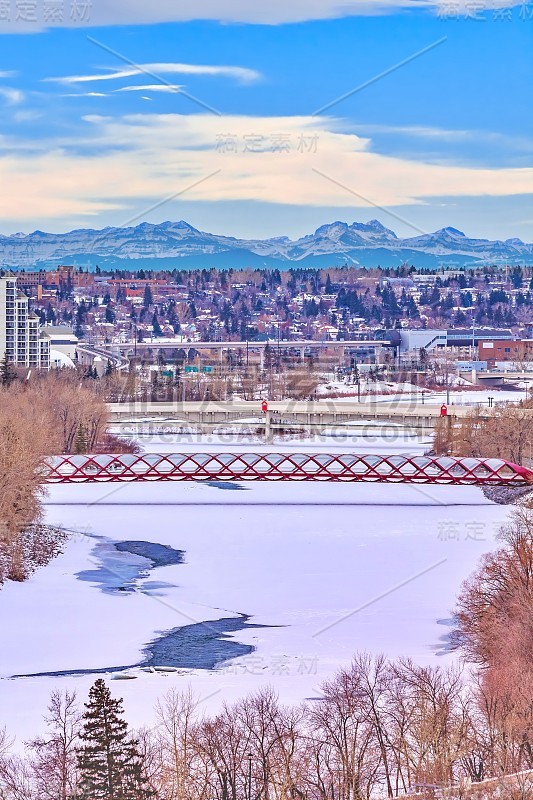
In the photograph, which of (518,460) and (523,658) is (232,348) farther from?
(523,658)

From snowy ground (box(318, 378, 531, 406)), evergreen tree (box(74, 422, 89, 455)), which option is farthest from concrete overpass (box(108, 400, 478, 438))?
evergreen tree (box(74, 422, 89, 455))

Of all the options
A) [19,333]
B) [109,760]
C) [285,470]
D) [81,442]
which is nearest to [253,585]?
[109,760]

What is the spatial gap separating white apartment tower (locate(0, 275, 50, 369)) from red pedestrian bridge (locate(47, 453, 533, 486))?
4115cm

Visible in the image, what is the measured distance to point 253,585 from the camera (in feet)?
74.4

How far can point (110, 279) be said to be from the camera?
162 metres

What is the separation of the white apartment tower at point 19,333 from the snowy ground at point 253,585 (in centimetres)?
4342

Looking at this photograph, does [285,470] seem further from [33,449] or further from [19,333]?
[19,333]

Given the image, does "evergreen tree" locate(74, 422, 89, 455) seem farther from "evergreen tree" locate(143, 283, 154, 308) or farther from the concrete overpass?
"evergreen tree" locate(143, 283, 154, 308)

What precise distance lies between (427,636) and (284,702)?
3.79 metres

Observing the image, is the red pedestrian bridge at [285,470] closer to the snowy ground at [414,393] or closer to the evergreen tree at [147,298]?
the snowy ground at [414,393]

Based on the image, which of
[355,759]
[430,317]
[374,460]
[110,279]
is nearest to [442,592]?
[355,759]

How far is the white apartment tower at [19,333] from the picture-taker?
254 feet

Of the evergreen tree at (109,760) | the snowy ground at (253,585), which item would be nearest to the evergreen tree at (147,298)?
the snowy ground at (253,585)

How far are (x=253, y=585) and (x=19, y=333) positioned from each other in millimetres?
57780
